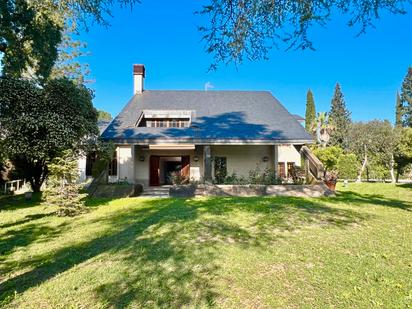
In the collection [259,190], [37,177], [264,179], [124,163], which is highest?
[124,163]

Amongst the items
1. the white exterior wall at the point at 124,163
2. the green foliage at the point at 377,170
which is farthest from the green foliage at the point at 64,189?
the green foliage at the point at 377,170

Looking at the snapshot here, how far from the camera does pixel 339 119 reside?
55625 mm

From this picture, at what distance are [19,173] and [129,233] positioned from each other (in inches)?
632

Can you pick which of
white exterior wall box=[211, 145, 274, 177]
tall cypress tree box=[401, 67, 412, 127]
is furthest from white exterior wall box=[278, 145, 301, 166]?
tall cypress tree box=[401, 67, 412, 127]

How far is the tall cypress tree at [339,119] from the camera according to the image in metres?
48.5

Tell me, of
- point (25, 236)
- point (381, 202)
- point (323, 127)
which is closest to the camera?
point (25, 236)

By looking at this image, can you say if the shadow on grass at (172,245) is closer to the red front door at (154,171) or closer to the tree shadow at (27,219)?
the tree shadow at (27,219)

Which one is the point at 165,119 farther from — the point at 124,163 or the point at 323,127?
the point at 323,127

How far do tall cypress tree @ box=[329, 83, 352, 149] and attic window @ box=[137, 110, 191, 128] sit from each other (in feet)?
111

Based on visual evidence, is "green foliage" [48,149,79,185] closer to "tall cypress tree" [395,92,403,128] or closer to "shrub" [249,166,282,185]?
"shrub" [249,166,282,185]

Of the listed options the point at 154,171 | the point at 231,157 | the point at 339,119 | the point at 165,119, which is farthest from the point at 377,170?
the point at 154,171

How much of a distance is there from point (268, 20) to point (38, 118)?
1105cm

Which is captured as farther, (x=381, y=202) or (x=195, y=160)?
(x=195, y=160)

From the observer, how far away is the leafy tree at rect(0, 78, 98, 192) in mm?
11812
